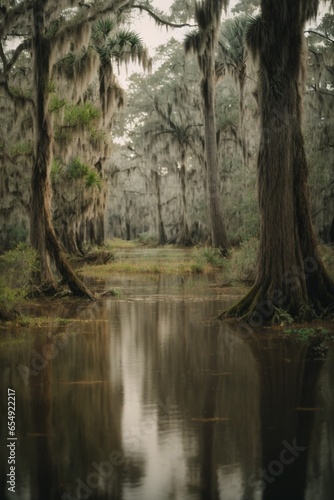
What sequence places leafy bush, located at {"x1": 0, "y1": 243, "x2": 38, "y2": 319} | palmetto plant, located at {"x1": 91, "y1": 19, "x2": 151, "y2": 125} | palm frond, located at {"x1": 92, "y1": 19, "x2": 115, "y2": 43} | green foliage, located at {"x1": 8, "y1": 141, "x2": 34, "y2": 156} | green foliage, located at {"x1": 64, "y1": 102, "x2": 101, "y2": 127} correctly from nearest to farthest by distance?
1. leafy bush, located at {"x1": 0, "y1": 243, "x2": 38, "y2": 319}
2. palm frond, located at {"x1": 92, "y1": 19, "x2": 115, "y2": 43}
3. palmetto plant, located at {"x1": 91, "y1": 19, "x2": 151, "y2": 125}
4. green foliage, located at {"x1": 64, "y1": 102, "x2": 101, "y2": 127}
5. green foliage, located at {"x1": 8, "y1": 141, "x2": 34, "y2": 156}

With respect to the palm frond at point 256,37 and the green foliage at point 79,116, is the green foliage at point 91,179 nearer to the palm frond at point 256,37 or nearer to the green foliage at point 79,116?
the green foliage at point 79,116

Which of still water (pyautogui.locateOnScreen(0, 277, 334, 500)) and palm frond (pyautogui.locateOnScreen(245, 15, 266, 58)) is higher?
palm frond (pyautogui.locateOnScreen(245, 15, 266, 58))

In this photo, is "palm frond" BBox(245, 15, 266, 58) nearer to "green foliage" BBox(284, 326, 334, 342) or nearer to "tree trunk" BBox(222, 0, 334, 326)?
"tree trunk" BBox(222, 0, 334, 326)

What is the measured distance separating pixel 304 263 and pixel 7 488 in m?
8.54

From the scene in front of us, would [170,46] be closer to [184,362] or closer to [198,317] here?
[198,317]

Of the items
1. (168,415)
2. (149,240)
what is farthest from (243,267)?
(149,240)

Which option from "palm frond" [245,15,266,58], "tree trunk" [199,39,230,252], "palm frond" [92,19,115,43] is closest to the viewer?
"palm frond" [245,15,266,58]

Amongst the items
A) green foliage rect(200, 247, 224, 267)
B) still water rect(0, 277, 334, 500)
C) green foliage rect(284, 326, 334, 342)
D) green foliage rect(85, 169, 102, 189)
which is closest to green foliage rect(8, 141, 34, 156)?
green foliage rect(85, 169, 102, 189)

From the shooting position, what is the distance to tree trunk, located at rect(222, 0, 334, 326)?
11531 mm

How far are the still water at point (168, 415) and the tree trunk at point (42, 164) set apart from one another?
228 inches

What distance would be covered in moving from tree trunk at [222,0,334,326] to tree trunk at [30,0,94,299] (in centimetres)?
611

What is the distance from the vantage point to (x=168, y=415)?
5.86 m

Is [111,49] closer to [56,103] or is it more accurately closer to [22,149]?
[56,103]

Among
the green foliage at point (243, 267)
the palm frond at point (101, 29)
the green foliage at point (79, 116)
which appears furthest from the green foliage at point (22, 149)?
the green foliage at point (243, 267)
